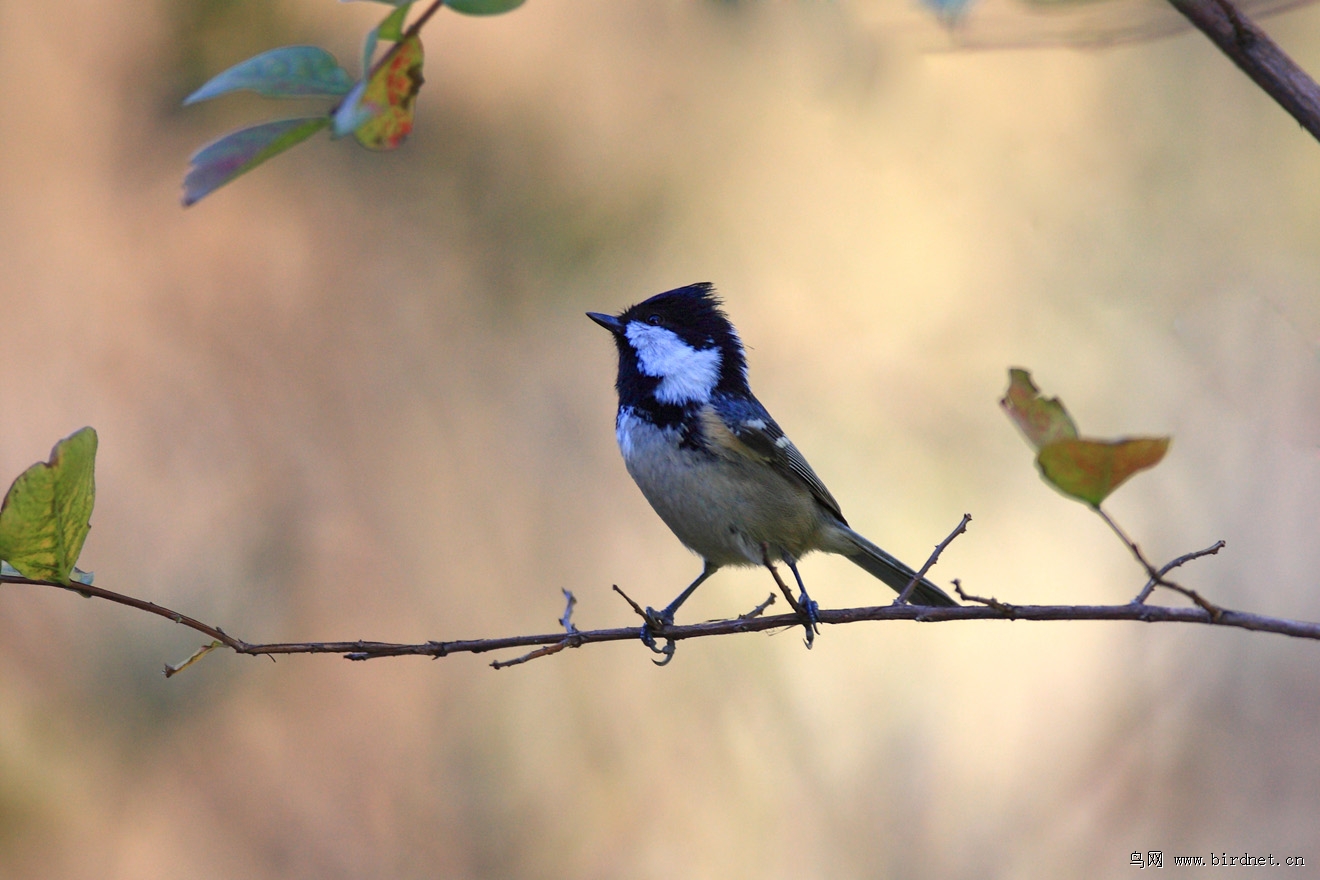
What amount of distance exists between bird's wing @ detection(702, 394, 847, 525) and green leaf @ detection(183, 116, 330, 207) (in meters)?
2.12

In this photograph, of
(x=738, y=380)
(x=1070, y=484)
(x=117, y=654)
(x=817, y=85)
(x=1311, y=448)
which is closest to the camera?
(x=1070, y=484)

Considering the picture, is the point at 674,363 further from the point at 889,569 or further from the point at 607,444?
the point at 607,444

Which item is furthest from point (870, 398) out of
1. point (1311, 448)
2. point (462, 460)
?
point (1311, 448)

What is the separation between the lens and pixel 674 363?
135 inches

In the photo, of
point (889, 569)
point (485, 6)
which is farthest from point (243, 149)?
point (889, 569)

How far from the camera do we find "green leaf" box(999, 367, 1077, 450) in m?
1.20

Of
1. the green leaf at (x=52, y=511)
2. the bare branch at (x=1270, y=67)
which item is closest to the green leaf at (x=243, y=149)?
the green leaf at (x=52, y=511)

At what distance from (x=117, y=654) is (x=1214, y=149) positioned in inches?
255

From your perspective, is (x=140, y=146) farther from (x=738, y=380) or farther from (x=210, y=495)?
(x=738, y=380)

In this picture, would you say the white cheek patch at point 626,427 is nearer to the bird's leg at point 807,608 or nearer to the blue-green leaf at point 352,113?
the bird's leg at point 807,608

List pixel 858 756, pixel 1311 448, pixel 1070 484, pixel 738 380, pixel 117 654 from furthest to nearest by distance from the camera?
pixel 858 756 → pixel 117 654 → pixel 738 380 → pixel 1311 448 → pixel 1070 484

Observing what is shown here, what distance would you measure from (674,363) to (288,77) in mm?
2298

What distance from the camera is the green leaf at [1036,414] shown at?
1201 mm

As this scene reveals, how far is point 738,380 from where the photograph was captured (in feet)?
11.5
